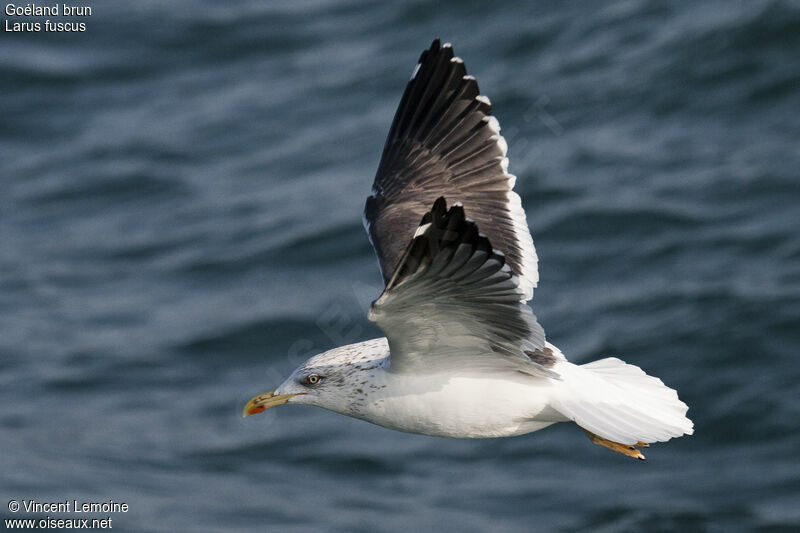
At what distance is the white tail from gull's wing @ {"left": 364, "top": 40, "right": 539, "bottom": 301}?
623 mm

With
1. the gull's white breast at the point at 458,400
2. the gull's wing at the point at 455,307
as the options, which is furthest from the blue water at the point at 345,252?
the gull's wing at the point at 455,307

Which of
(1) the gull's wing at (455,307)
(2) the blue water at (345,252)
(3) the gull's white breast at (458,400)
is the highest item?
(2) the blue water at (345,252)

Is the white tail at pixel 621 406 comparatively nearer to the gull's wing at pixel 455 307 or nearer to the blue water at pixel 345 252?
the gull's wing at pixel 455 307

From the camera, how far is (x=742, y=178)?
13.1 metres

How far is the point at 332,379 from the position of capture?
616 cm

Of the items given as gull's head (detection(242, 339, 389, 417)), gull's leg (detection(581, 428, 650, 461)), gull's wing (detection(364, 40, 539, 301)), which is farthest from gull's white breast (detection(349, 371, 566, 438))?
gull's wing (detection(364, 40, 539, 301))

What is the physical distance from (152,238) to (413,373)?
996cm

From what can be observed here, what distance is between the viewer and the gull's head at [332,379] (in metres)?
6.11

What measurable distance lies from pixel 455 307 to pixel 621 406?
114cm

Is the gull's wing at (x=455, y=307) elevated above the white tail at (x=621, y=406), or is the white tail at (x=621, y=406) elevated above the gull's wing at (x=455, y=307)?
the gull's wing at (x=455, y=307)

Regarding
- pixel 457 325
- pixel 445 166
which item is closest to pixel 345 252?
pixel 445 166

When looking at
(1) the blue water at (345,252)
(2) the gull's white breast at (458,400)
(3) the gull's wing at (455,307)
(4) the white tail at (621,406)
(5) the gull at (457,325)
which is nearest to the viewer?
(3) the gull's wing at (455,307)

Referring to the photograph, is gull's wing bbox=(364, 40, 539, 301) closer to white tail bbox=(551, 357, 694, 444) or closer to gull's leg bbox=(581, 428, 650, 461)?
white tail bbox=(551, 357, 694, 444)

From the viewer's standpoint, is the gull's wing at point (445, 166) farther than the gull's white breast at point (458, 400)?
Yes
